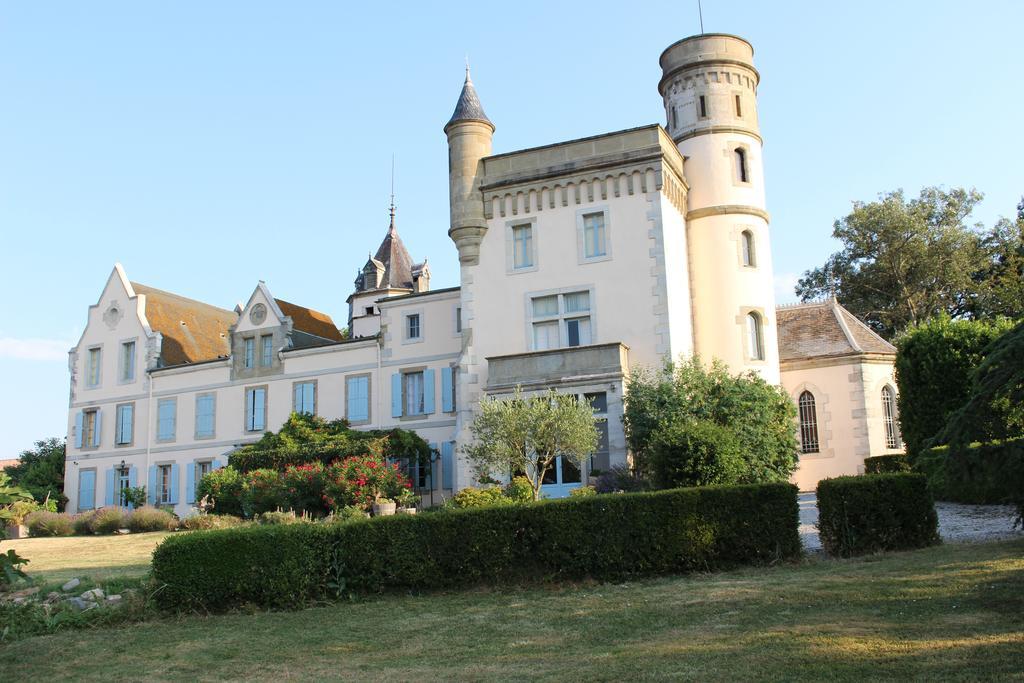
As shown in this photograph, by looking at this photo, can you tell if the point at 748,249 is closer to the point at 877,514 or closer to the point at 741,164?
the point at 741,164

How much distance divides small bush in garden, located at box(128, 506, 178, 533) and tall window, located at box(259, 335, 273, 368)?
995 centimetres

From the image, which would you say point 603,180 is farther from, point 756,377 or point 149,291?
point 149,291

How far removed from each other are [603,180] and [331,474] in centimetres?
1222

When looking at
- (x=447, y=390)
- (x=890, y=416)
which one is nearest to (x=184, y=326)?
(x=447, y=390)

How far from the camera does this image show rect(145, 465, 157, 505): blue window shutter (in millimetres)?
38625

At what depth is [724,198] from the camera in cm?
3061

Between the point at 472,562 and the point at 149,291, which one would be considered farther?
the point at 149,291

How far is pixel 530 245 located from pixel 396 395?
28.6 feet

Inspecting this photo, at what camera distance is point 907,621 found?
970 centimetres

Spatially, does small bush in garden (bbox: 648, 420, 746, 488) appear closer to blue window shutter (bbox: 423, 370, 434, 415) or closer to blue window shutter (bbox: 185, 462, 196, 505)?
blue window shutter (bbox: 423, 370, 434, 415)

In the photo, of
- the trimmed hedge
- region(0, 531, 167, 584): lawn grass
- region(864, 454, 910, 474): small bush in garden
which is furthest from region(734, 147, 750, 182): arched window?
region(0, 531, 167, 584): lawn grass

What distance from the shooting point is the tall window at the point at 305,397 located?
36.4 m

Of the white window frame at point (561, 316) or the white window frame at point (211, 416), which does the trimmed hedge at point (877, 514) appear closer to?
the white window frame at point (561, 316)

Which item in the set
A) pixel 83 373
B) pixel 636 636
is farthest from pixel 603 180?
pixel 83 373
